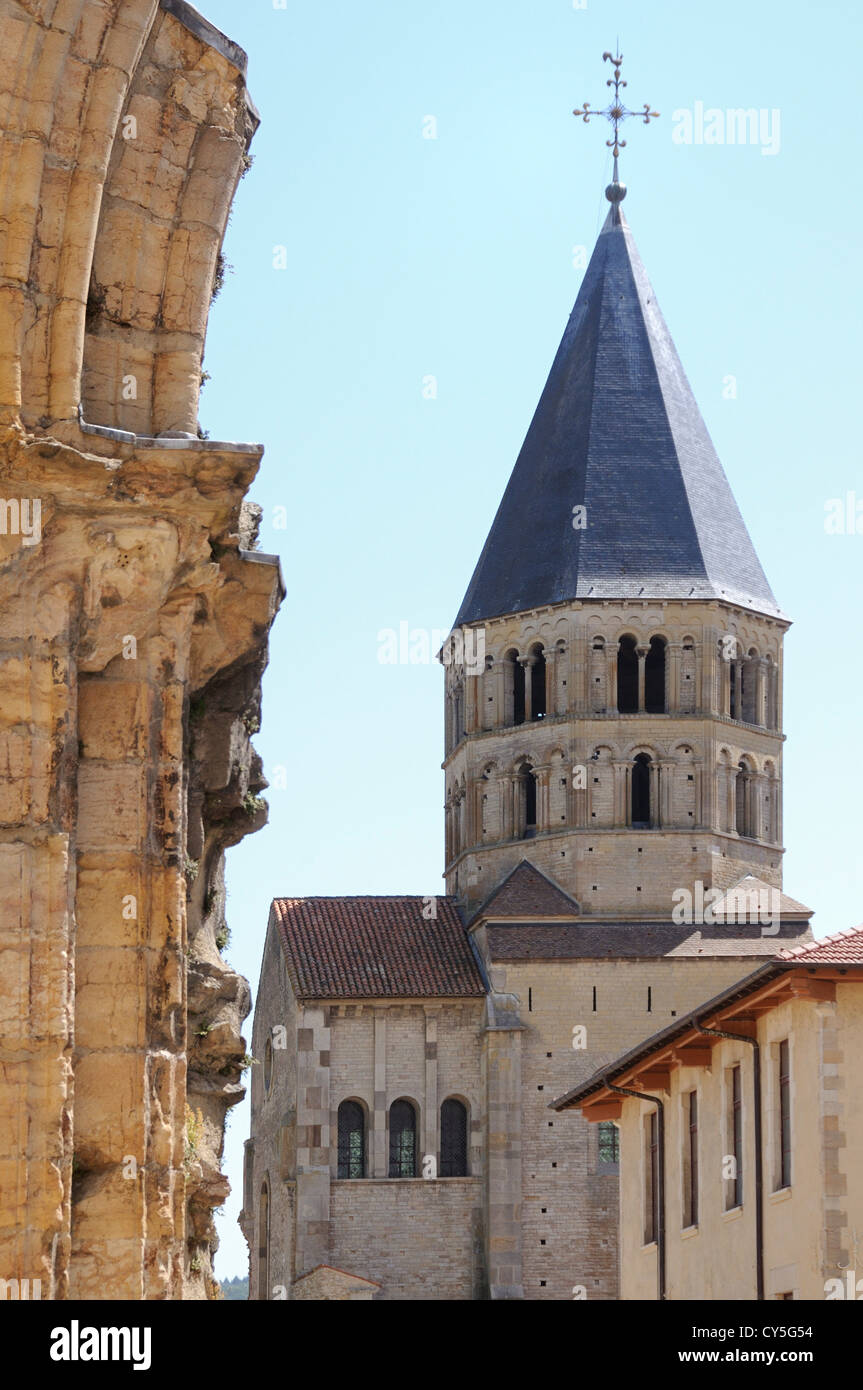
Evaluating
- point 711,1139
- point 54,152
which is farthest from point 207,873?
point 711,1139

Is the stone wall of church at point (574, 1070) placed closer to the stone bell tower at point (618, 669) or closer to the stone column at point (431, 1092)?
the stone column at point (431, 1092)

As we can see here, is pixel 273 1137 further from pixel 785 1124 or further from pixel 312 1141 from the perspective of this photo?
Answer: pixel 785 1124

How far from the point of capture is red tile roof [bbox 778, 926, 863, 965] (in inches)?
917

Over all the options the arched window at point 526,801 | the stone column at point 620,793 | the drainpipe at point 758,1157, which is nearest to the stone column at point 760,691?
the stone column at point 620,793

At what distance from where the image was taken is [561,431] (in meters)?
61.0

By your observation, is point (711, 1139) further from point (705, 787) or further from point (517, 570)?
point (517, 570)

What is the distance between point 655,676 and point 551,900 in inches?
249

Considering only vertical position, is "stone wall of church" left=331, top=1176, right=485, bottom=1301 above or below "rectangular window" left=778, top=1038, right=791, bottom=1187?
below

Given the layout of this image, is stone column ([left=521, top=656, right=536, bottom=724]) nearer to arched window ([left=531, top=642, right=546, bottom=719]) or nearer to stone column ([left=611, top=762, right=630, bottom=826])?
arched window ([left=531, top=642, right=546, bottom=719])

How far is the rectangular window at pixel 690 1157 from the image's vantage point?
93.8ft

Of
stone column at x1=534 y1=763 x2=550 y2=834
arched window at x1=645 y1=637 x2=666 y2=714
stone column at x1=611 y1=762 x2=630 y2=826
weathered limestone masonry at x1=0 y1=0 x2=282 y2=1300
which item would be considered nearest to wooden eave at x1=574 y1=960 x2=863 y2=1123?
weathered limestone masonry at x1=0 y1=0 x2=282 y2=1300

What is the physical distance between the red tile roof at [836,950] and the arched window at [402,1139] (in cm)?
2920

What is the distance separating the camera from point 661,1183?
3014cm

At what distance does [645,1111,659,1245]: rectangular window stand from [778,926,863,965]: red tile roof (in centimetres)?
698
